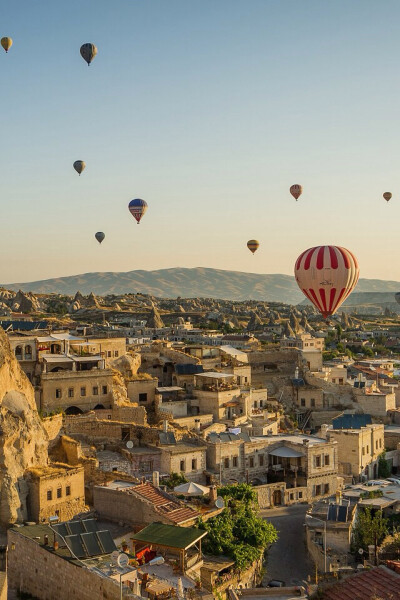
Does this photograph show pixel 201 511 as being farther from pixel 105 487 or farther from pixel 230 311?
pixel 230 311

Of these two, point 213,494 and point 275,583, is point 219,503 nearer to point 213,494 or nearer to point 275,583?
point 213,494

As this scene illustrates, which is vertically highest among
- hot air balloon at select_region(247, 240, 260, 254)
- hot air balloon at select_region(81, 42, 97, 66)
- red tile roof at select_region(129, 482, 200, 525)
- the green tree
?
hot air balloon at select_region(81, 42, 97, 66)

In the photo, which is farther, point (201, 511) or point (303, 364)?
point (303, 364)

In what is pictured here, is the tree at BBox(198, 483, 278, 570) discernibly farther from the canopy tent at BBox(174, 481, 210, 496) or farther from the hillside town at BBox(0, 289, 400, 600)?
the canopy tent at BBox(174, 481, 210, 496)

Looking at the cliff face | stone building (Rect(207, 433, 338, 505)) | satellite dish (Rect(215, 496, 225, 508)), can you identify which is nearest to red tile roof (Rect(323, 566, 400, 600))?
satellite dish (Rect(215, 496, 225, 508))

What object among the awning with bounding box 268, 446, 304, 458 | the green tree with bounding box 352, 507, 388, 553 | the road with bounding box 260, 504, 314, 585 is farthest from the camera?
the awning with bounding box 268, 446, 304, 458

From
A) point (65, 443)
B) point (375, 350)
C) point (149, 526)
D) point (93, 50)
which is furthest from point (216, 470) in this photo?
point (375, 350)

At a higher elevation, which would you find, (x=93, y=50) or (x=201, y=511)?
(x=93, y=50)
